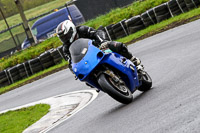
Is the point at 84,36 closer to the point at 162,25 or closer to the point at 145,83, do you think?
the point at 145,83

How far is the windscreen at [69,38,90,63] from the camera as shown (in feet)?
27.5

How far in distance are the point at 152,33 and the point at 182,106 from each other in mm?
13785

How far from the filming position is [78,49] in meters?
8.45

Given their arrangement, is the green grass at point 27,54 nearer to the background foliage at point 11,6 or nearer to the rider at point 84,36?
the rider at point 84,36

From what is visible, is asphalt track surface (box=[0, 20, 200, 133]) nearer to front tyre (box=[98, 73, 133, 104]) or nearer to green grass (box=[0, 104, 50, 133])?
front tyre (box=[98, 73, 133, 104])

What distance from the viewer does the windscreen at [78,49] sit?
8.37m

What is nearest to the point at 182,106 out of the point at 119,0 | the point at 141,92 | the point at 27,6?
the point at 141,92

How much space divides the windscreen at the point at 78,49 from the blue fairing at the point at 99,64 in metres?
0.07

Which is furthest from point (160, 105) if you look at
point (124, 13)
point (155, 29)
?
point (124, 13)

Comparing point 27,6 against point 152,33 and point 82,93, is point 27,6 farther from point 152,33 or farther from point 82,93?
point 82,93

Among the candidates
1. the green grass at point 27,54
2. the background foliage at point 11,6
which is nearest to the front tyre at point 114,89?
the green grass at point 27,54

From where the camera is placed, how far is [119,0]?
2916 centimetres

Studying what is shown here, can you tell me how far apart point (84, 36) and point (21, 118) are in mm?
3962

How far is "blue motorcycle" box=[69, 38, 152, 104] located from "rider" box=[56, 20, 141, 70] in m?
0.21
